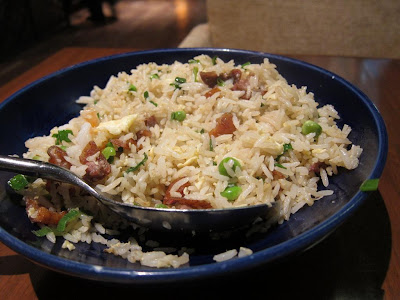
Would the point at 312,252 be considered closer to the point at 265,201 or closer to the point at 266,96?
the point at 265,201

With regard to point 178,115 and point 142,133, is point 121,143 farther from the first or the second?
point 178,115

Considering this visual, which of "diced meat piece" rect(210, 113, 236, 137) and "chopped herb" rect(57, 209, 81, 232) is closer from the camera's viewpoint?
"chopped herb" rect(57, 209, 81, 232)

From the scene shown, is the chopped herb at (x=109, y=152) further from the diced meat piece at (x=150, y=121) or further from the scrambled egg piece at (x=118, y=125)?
the diced meat piece at (x=150, y=121)

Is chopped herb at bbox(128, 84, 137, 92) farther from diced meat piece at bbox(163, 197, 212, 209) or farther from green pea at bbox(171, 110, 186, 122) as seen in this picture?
diced meat piece at bbox(163, 197, 212, 209)

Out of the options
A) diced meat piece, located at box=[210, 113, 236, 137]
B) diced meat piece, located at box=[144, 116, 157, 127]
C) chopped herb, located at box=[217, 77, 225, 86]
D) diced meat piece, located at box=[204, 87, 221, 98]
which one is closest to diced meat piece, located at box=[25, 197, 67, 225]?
diced meat piece, located at box=[144, 116, 157, 127]

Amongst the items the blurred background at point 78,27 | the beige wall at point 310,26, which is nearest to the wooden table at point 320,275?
the beige wall at point 310,26

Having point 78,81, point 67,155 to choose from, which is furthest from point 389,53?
point 67,155

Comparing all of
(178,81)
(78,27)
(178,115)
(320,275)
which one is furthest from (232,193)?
(78,27)

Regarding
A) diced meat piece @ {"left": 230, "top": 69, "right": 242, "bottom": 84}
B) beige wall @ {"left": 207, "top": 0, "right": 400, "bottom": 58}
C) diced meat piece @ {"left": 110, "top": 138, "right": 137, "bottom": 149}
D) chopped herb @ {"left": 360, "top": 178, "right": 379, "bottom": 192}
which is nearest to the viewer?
chopped herb @ {"left": 360, "top": 178, "right": 379, "bottom": 192}
